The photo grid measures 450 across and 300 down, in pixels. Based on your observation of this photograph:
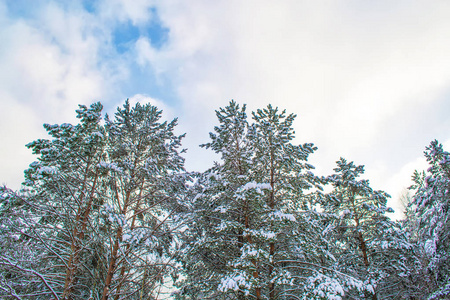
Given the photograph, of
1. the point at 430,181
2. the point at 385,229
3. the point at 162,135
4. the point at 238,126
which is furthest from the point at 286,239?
the point at 430,181

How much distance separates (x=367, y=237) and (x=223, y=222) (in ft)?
23.6

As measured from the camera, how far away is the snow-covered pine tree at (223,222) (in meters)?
7.22

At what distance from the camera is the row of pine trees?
7531 mm

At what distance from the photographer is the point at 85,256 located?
26.2 ft

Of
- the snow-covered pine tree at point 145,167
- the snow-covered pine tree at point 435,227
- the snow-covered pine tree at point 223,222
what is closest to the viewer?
the snow-covered pine tree at point 223,222

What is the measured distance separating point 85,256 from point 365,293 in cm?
1077

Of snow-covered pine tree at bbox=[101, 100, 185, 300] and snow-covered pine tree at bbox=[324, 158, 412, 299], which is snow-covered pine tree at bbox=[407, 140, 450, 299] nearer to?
snow-covered pine tree at bbox=[324, 158, 412, 299]

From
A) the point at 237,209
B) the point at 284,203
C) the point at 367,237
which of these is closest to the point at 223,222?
the point at 237,209

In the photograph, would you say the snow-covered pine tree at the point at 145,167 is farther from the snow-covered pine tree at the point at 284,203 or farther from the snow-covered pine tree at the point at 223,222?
the snow-covered pine tree at the point at 284,203

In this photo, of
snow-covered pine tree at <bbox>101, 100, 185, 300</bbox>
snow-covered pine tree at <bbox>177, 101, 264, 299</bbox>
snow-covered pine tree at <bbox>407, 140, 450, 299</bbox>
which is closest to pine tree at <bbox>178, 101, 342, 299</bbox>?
snow-covered pine tree at <bbox>177, 101, 264, 299</bbox>

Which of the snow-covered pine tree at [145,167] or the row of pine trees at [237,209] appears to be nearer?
the row of pine trees at [237,209]

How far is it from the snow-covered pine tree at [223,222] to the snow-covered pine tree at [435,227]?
264 inches

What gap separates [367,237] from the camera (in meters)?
10.6

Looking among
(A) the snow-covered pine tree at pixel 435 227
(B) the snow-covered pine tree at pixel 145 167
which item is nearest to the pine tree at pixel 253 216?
(B) the snow-covered pine tree at pixel 145 167
